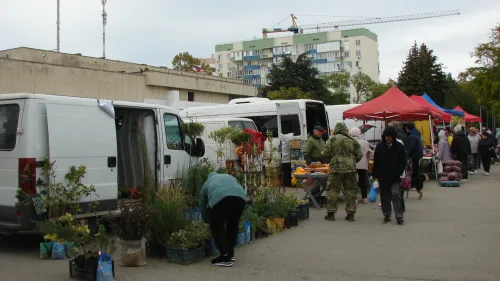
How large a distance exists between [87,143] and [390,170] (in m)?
5.32

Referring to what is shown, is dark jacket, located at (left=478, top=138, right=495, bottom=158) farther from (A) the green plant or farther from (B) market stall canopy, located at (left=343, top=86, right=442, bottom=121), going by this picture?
(A) the green plant

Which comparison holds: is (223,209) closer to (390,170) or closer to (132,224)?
(132,224)

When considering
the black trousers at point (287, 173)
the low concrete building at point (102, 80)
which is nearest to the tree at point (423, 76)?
the low concrete building at point (102, 80)

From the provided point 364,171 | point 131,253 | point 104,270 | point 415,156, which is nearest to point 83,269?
point 104,270

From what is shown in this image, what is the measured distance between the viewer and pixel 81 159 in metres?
7.51

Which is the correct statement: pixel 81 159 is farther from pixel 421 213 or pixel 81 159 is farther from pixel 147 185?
pixel 421 213

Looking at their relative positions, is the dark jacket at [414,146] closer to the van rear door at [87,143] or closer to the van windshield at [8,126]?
the van rear door at [87,143]

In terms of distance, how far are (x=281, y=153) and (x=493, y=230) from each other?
7.67 metres

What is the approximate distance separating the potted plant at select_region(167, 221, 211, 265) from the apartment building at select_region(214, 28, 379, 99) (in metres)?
96.5

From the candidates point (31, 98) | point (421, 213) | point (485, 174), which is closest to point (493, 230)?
point (421, 213)

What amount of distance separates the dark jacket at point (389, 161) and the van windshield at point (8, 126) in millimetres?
6194

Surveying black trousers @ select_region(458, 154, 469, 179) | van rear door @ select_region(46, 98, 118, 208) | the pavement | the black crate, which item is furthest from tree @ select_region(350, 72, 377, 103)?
the black crate

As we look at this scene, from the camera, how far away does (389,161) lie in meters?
9.38

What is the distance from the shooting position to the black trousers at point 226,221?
6320 mm
